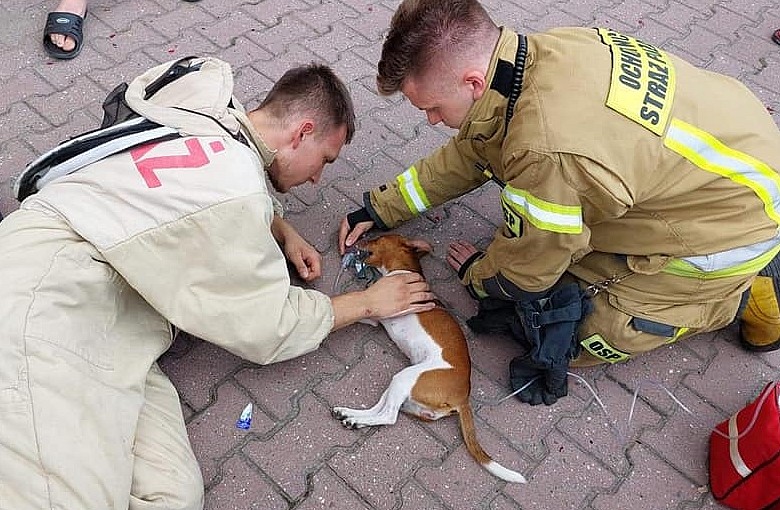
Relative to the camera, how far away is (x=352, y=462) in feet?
8.39

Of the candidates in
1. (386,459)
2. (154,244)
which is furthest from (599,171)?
(154,244)

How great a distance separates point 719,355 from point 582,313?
31.3 inches

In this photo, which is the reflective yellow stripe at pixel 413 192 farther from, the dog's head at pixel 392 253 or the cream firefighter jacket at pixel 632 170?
the cream firefighter jacket at pixel 632 170

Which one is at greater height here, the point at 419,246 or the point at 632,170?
the point at 632,170

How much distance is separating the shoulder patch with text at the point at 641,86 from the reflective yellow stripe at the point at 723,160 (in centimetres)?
7

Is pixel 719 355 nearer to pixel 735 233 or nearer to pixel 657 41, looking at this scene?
pixel 735 233

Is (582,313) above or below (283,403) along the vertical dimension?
above

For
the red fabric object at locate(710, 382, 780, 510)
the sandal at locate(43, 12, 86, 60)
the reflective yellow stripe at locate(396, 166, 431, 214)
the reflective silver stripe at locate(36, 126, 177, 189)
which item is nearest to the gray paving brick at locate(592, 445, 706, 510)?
the red fabric object at locate(710, 382, 780, 510)

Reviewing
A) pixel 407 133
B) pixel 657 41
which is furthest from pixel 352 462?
pixel 657 41

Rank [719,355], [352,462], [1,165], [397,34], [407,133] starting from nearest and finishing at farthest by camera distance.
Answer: [397,34]
[352,462]
[719,355]
[1,165]
[407,133]

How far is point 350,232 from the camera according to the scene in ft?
10.7

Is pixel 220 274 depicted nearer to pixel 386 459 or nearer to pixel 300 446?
pixel 300 446

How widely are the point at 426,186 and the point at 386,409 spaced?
1.04 metres

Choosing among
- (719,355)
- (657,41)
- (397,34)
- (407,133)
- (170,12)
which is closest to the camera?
(397,34)
